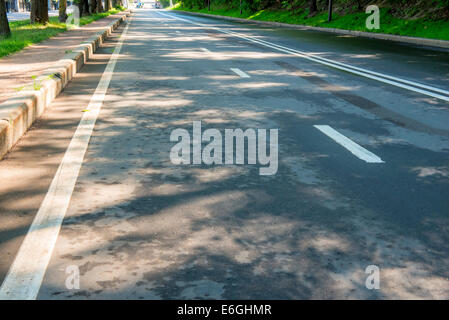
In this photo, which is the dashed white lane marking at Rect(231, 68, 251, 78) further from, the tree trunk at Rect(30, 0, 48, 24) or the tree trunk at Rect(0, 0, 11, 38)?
the tree trunk at Rect(30, 0, 48, 24)

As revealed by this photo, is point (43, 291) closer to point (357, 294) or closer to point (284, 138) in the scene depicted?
point (357, 294)

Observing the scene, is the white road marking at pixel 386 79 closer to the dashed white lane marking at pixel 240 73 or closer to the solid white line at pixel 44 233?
the dashed white lane marking at pixel 240 73

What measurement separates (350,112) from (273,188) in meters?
3.58

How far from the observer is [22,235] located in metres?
3.67

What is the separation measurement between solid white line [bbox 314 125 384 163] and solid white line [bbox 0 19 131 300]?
2.69m

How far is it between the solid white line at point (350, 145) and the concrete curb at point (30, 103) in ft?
11.2

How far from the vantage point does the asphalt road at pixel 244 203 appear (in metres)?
3.11

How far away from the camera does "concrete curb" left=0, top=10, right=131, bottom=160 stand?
580 centimetres

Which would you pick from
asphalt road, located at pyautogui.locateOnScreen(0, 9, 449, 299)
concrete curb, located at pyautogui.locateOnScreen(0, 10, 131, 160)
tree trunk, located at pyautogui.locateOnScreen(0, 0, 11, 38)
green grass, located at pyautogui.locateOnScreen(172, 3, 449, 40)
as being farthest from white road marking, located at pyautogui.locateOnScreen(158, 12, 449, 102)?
tree trunk, located at pyautogui.locateOnScreen(0, 0, 11, 38)

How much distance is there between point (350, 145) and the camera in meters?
6.09

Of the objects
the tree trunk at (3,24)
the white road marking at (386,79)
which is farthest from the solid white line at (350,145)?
the tree trunk at (3,24)
